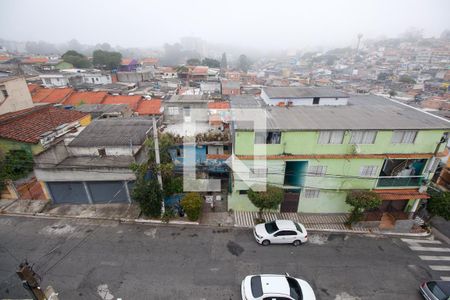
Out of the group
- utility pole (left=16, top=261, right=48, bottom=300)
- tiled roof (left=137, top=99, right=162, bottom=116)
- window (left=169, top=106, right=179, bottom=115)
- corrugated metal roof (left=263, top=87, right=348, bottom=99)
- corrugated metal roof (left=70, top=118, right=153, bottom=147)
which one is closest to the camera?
utility pole (left=16, top=261, right=48, bottom=300)

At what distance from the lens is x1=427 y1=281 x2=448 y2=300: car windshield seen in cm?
1143

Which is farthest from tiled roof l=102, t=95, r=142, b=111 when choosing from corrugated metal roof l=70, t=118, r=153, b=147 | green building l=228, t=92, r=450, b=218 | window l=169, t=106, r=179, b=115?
green building l=228, t=92, r=450, b=218

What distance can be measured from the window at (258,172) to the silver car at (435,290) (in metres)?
10.8

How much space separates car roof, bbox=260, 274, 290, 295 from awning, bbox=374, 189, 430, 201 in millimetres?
10097

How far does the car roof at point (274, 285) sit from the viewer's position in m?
11.2

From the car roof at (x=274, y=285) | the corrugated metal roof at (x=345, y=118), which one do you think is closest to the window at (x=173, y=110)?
the corrugated metal roof at (x=345, y=118)

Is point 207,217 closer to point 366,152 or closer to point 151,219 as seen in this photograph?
point 151,219

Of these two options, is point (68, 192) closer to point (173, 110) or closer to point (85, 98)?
point (173, 110)

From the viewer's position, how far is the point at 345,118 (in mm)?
16547

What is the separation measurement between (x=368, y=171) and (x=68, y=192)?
24.0 meters

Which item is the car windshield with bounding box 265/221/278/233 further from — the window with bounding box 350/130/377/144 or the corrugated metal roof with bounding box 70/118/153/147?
the corrugated metal roof with bounding box 70/118/153/147

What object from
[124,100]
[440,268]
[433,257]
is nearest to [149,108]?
[124,100]

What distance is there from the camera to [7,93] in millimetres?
22688

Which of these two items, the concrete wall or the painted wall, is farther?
the concrete wall
